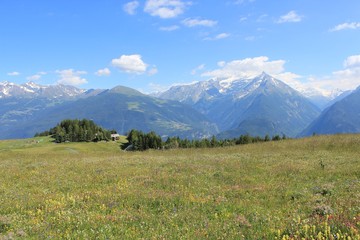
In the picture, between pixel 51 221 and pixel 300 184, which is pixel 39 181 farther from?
pixel 300 184

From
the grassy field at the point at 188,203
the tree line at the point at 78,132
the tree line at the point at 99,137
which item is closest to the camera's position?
the grassy field at the point at 188,203

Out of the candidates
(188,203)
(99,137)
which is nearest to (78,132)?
(99,137)

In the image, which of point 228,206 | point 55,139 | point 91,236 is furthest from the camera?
point 55,139

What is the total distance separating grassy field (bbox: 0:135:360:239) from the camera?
9.13 metres

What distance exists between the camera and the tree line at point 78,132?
142688 millimetres

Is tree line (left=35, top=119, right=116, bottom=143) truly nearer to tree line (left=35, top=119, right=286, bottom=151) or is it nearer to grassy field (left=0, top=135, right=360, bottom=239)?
tree line (left=35, top=119, right=286, bottom=151)

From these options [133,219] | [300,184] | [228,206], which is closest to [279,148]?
[300,184]

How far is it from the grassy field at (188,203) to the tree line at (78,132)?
126 m

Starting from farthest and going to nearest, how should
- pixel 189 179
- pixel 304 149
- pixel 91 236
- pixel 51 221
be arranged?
pixel 304 149 < pixel 189 179 < pixel 51 221 < pixel 91 236

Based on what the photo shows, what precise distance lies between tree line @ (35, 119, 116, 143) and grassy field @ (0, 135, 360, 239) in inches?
4974

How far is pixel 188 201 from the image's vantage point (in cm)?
1340

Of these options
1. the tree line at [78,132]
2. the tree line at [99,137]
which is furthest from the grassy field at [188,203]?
the tree line at [78,132]

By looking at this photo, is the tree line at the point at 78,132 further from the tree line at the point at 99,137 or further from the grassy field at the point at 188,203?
the grassy field at the point at 188,203

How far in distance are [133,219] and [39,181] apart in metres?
11.9
